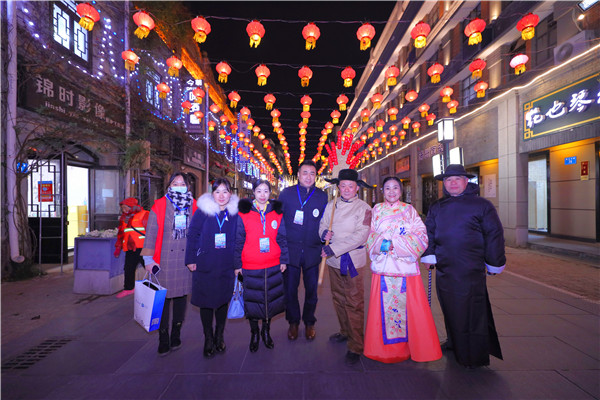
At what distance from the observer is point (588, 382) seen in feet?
8.98

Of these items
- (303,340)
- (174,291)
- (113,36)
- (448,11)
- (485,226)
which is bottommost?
(303,340)

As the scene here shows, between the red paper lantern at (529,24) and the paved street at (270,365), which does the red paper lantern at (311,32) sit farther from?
the paved street at (270,365)

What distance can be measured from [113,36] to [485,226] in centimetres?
1210

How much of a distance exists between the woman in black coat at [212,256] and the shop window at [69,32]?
7912 millimetres

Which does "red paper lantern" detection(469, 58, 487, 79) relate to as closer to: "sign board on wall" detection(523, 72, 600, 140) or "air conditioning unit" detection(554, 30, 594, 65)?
"air conditioning unit" detection(554, 30, 594, 65)

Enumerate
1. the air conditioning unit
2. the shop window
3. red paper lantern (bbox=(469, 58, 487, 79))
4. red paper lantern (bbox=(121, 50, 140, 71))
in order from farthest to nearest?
red paper lantern (bbox=(469, 58, 487, 79)) → red paper lantern (bbox=(121, 50, 140, 71)) → the air conditioning unit → the shop window

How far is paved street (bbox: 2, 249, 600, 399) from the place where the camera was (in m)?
2.64

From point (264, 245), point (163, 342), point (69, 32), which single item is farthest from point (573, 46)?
point (69, 32)

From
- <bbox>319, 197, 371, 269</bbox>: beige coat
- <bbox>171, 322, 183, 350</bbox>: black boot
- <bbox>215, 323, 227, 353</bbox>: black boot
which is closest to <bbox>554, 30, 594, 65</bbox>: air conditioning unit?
<bbox>319, 197, 371, 269</bbox>: beige coat

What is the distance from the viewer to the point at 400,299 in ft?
10.0

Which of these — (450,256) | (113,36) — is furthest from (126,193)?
(450,256)

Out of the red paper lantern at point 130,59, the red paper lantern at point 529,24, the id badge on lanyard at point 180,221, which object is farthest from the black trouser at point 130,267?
the red paper lantern at point 529,24

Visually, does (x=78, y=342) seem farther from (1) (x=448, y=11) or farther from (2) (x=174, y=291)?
(1) (x=448, y=11)

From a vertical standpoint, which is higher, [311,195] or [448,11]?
[448,11]
